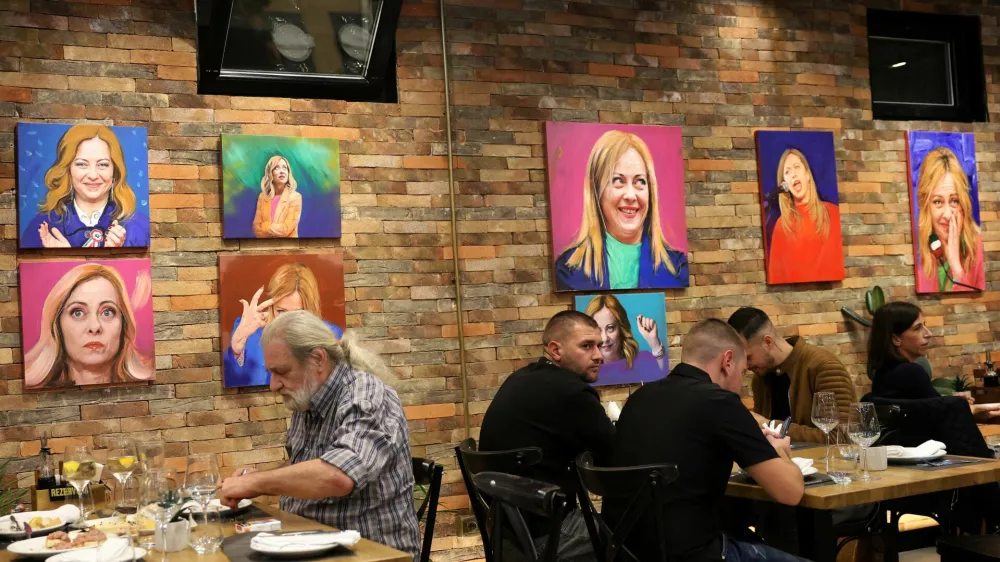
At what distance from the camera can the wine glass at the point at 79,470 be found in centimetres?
331

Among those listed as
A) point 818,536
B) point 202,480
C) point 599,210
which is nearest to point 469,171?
point 599,210

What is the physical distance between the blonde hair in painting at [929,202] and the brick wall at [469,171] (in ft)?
0.44

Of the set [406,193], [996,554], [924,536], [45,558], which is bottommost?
[924,536]

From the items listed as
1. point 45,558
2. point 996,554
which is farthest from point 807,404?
point 45,558

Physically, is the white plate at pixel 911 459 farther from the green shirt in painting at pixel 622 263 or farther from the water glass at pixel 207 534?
the green shirt in painting at pixel 622 263

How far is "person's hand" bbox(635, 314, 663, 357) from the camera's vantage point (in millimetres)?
6234

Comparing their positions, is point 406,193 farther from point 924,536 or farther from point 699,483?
point 924,536

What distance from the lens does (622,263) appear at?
620 cm

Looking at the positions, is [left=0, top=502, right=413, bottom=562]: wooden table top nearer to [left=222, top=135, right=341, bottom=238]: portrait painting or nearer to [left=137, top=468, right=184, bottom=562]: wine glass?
[left=137, top=468, right=184, bottom=562]: wine glass

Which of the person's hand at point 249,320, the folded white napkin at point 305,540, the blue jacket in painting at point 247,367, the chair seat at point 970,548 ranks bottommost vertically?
the chair seat at point 970,548

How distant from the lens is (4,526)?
3.17 metres

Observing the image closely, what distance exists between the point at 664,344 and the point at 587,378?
1.85m

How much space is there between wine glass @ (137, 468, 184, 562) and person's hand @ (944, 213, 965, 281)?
233 inches

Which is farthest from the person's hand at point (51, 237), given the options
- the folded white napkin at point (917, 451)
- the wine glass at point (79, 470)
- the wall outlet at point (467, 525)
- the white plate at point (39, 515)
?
the folded white napkin at point (917, 451)
